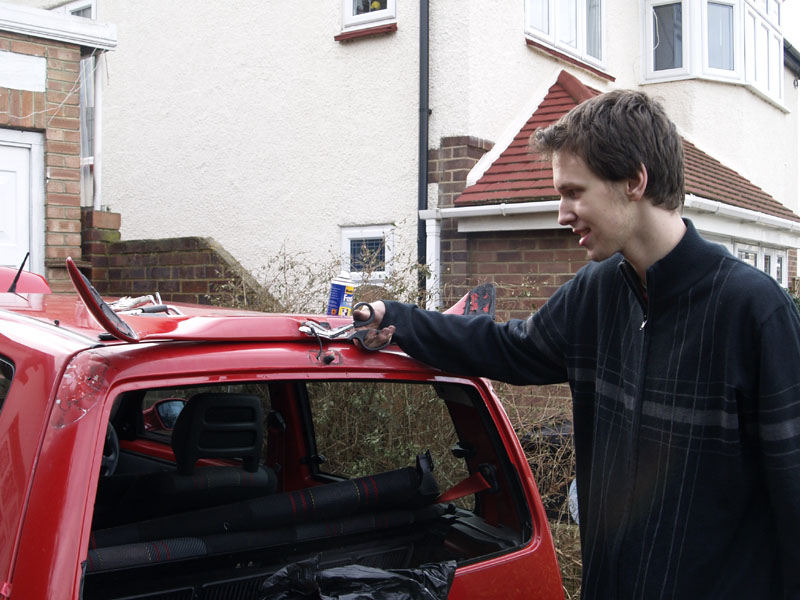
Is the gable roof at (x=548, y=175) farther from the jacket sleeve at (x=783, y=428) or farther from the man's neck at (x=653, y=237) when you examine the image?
the jacket sleeve at (x=783, y=428)

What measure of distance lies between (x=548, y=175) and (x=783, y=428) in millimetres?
6327

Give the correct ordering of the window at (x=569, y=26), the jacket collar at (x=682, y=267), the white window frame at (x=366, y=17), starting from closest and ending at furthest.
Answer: the jacket collar at (x=682, y=267) < the white window frame at (x=366, y=17) < the window at (x=569, y=26)

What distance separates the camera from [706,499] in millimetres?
1922

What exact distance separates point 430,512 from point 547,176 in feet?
18.7

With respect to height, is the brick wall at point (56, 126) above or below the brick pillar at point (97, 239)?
above

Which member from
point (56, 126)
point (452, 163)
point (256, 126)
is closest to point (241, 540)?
point (56, 126)

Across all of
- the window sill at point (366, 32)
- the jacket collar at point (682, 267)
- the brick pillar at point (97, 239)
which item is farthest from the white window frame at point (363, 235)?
the jacket collar at point (682, 267)

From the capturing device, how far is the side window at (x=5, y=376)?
2.05 metres

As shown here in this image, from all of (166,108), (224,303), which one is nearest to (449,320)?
(224,303)

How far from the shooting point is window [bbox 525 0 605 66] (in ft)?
29.6

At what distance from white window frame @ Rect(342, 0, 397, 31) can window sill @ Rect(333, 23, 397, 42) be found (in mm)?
54

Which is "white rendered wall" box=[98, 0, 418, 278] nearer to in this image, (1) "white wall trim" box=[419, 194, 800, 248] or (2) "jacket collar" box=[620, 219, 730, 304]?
(1) "white wall trim" box=[419, 194, 800, 248]

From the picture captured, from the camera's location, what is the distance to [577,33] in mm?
9727

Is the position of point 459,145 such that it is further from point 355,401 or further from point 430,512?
point 430,512
